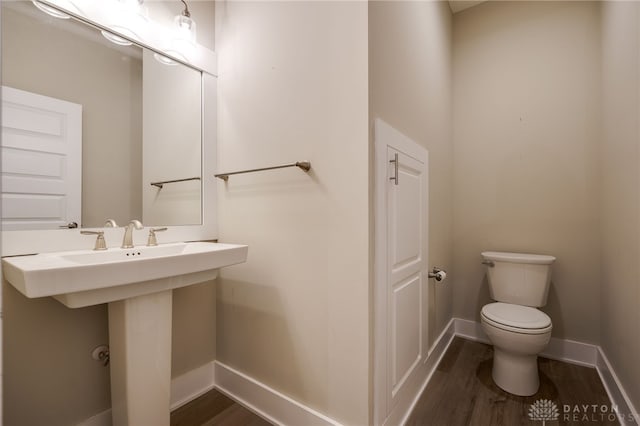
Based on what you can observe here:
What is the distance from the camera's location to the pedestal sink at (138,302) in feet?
3.04

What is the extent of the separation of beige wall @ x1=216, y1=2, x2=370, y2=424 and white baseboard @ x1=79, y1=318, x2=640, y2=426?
0.18 ft

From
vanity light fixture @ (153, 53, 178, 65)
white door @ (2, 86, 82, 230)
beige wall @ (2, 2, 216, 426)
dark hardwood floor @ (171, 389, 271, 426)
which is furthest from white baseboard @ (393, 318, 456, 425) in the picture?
vanity light fixture @ (153, 53, 178, 65)

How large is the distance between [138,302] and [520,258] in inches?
86.8

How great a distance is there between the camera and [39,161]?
45.6 inches

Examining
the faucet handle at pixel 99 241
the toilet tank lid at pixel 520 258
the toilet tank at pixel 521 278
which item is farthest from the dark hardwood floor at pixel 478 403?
the faucet handle at pixel 99 241

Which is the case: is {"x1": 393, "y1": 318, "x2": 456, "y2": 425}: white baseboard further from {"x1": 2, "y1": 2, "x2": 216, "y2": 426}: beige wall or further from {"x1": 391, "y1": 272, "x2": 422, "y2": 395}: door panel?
{"x1": 2, "y1": 2, "x2": 216, "y2": 426}: beige wall

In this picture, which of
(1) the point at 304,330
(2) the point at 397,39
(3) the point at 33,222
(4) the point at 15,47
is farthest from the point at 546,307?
(4) the point at 15,47

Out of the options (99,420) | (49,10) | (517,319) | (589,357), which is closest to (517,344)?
(517,319)

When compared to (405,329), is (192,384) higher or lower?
lower

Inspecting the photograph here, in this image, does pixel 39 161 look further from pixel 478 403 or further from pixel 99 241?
pixel 478 403

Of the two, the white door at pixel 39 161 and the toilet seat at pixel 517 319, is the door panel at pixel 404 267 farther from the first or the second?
the white door at pixel 39 161

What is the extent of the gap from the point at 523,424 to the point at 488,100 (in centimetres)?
214

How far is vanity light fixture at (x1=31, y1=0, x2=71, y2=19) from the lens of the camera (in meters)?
1.16

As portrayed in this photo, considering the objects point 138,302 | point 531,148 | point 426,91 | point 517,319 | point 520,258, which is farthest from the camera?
point 531,148
